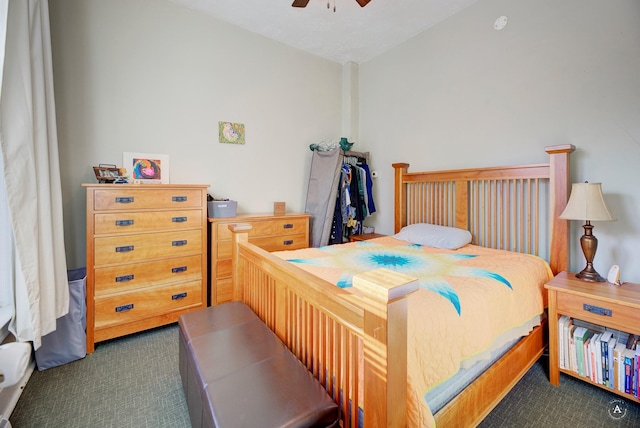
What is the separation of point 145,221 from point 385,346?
209 centimetres

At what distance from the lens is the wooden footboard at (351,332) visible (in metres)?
0.74

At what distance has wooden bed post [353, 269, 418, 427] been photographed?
723 mm

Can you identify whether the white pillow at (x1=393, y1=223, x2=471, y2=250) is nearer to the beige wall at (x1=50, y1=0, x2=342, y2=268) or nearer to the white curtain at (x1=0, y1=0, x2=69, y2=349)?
the beige wall at (x1=50, y1=0, x2=342, y2=268)

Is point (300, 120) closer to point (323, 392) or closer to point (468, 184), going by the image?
point (468, 184)

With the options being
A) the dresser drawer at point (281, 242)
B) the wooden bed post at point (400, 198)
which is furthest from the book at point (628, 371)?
the dresser drawer at point (281, 242)

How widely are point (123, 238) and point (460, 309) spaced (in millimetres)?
2261

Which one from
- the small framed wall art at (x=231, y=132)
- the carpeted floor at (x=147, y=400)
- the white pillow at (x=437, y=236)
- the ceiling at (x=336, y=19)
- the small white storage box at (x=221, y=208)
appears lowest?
the carpeted floor at (x=147, y=400)

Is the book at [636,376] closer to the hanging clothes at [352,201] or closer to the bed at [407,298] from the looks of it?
the bed at [407,298]

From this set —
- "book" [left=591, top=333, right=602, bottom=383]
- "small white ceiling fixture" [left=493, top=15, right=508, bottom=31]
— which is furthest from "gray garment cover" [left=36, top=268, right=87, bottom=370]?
"small white ceiling fixture" [left=493, top=15, right=508, bottom=31]

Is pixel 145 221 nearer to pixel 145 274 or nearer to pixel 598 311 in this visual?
pixel 145 274

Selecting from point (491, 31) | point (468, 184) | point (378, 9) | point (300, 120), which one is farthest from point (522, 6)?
point (300, 120)

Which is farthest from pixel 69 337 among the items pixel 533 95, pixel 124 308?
pixel 533 95

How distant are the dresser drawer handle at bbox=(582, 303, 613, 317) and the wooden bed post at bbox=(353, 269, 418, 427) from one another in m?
1.42

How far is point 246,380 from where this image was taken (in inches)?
39.7
